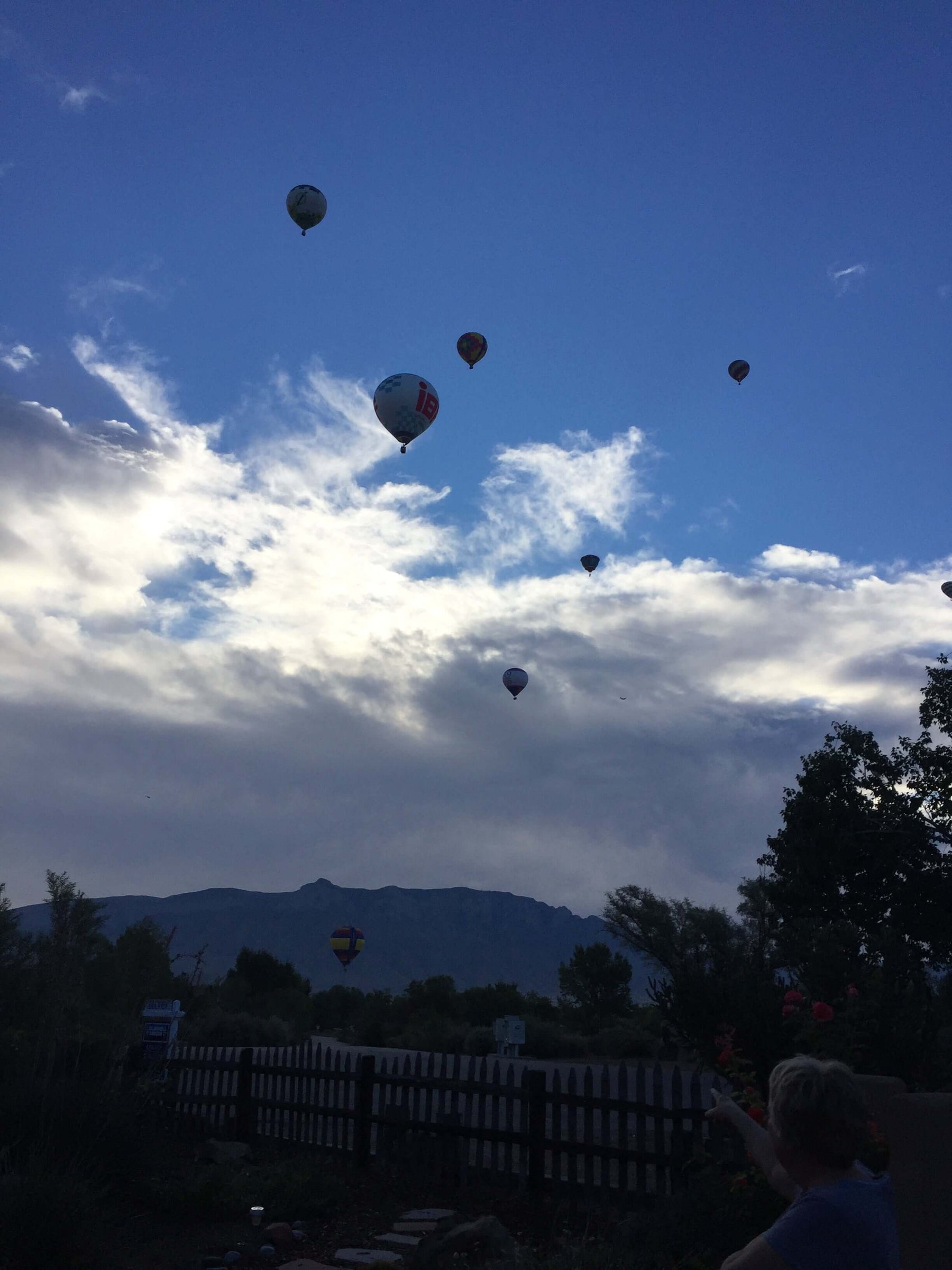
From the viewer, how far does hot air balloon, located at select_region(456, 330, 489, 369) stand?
30.9 m

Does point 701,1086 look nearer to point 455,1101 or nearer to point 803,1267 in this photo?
point 455,1101

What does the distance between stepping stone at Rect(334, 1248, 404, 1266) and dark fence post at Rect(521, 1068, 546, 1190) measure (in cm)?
203

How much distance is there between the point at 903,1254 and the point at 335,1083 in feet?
30.1

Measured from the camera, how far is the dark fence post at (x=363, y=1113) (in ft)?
36.6

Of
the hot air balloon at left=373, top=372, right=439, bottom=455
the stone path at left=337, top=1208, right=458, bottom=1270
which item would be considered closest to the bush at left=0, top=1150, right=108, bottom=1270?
the stone path at left=337, top=1208, right=458, bottom=1270

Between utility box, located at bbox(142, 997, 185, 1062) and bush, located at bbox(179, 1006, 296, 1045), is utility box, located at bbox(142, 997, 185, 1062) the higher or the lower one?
the higher one

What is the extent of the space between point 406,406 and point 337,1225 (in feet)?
63.5

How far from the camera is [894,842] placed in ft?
98.8

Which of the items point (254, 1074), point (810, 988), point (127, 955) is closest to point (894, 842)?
point (810, 988)

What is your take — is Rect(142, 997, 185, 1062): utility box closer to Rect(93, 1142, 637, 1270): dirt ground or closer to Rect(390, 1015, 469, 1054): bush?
Rect(93, 1142, 637, 1270): dirt ground

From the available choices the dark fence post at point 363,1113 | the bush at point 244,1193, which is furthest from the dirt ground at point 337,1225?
the dark fence post at point 363,1113

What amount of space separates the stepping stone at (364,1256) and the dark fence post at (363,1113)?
3.30m

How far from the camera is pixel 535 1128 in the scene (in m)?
9.48

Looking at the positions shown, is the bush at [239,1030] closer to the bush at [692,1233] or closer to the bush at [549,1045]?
the bush at [549,1045]
